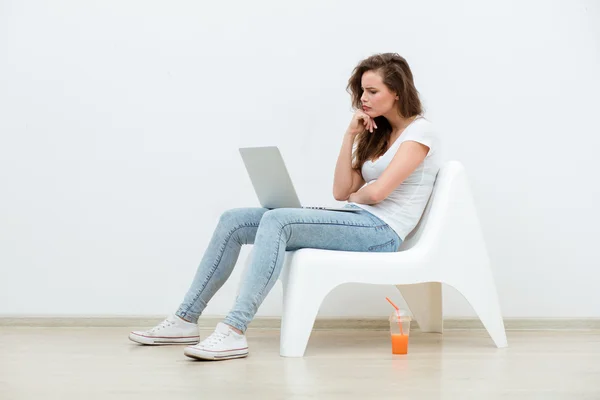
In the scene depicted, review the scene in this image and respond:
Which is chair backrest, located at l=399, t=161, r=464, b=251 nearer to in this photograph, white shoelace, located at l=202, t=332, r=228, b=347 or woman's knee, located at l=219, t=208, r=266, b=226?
woman's knee, located at l=219, t=208, r=266, b=226

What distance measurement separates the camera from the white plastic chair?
246cm

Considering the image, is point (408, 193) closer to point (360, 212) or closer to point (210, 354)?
point (360, 212)

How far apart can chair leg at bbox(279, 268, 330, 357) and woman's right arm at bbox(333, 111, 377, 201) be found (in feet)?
1.50

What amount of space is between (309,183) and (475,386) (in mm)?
1466

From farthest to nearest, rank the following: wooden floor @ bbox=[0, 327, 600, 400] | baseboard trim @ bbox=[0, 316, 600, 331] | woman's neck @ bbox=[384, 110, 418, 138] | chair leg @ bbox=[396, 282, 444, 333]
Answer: baseboard trim @ bbox=[0, 316, 600, 331], chair leg @ bbox=[396, 282, 444, 333], woman's neck @ bbox=[384, 110, 418, 138], wooden floor @ bbox=[0, 327, 600, 400]

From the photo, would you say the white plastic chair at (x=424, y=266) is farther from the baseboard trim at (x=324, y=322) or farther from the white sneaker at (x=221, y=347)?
the baseboard trim at (x=324, y=322)

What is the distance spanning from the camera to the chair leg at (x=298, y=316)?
2441mm

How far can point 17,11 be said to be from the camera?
3344mm

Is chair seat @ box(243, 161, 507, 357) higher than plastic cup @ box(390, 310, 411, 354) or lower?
higher

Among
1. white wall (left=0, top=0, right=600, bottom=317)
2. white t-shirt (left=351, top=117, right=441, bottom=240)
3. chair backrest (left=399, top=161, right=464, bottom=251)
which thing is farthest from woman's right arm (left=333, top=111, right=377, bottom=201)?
white wall (left=0, top=0, right=600, bottom=317)

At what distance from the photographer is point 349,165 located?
9.15ft

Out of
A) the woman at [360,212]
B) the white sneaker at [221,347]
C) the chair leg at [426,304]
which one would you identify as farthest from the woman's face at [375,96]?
the white sneaker at [221,347]

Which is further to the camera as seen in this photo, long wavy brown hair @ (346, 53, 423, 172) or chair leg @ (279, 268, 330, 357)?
long wavy brown hair @ (346, 53, 423, 172)

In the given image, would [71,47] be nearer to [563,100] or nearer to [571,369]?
[563,100]
